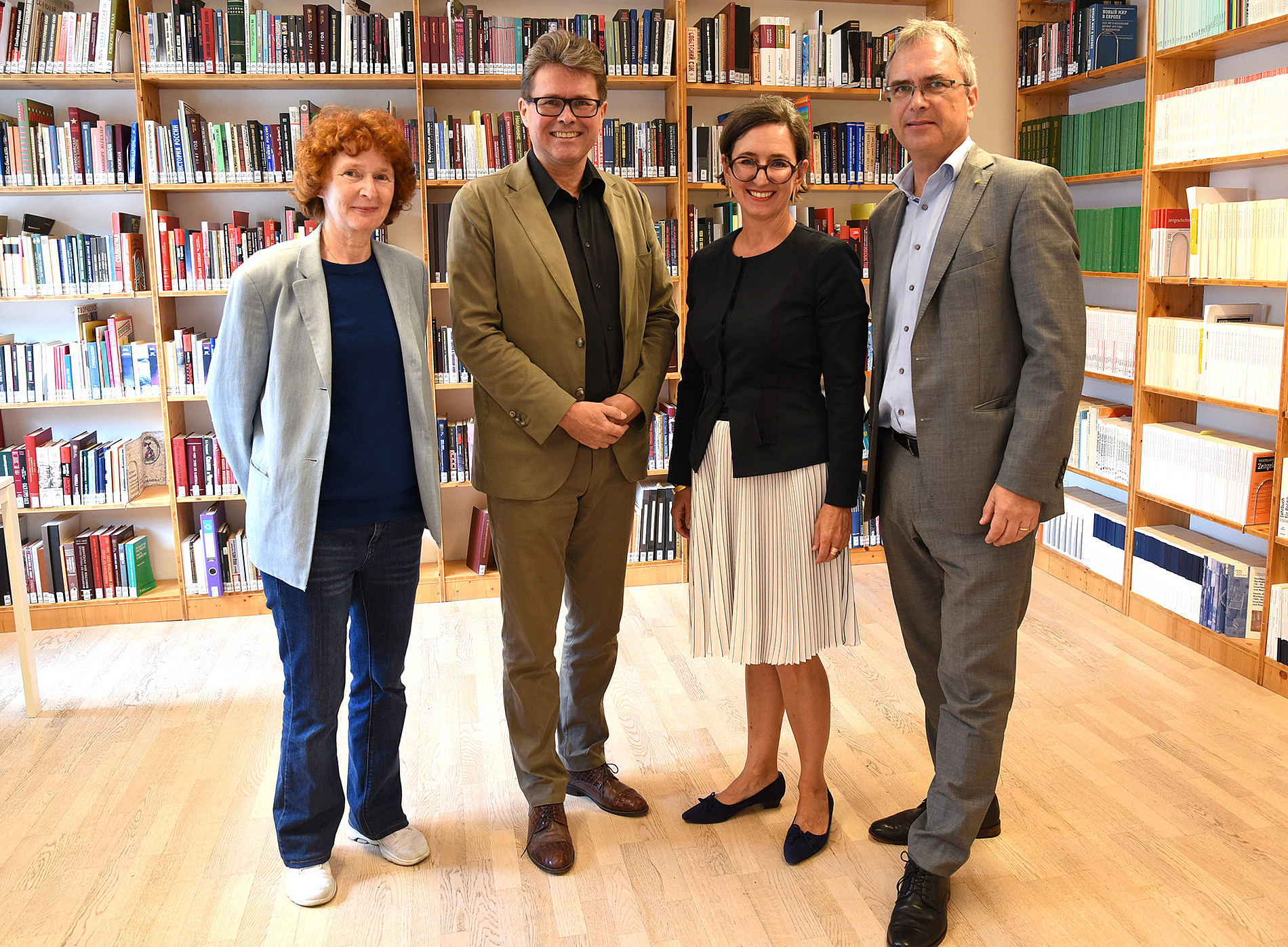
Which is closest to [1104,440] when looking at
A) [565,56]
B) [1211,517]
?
[1211,517]

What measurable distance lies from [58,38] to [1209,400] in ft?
14.6

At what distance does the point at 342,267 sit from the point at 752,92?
289cm

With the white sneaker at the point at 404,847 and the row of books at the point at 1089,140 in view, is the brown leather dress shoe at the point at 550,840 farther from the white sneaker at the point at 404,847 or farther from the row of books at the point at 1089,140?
the row of books at the point at 1089,140

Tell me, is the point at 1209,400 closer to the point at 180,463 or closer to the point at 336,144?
the point at 336,144

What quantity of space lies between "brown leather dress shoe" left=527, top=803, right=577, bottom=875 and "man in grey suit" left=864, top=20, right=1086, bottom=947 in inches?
29.6

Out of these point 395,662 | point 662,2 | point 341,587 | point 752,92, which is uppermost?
point 662,2

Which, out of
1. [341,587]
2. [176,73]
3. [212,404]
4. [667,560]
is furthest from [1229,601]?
[176,73]

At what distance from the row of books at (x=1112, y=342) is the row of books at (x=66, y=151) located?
395cm

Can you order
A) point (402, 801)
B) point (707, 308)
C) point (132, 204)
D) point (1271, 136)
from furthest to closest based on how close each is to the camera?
point (132, 204) → point (1271, 136) → point (402, 801) → point (707, 308)

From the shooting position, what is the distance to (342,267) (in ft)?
7.13

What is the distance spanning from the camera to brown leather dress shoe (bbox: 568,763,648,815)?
8.68 ft

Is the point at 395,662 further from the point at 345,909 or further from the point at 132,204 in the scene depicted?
the point at 132,204

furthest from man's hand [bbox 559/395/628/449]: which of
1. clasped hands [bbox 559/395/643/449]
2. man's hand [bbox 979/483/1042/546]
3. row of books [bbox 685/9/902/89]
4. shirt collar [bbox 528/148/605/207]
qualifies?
row of books [bbox 685/9/902/89]

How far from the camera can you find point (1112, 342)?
422 centimetres
